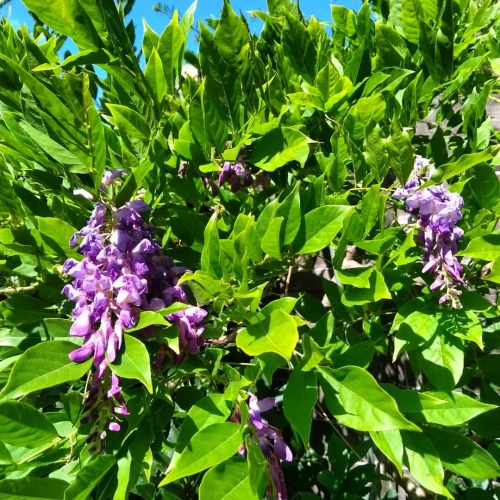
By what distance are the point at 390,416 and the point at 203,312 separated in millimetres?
287

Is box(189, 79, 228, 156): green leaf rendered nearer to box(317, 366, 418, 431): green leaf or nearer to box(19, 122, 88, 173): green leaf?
box(19, 122, 88, 173): green leaf

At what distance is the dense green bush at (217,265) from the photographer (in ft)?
2.32

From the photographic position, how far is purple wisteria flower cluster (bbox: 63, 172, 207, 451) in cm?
70

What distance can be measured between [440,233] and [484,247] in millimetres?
72

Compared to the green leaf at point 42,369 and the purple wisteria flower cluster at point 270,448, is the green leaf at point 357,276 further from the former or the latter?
the green leaf at point 42,369

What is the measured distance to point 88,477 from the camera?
711 millimetres

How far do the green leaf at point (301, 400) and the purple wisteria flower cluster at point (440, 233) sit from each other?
25 cm

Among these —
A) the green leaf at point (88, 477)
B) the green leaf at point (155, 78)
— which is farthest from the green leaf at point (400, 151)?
the green leaf at point (88, 477)

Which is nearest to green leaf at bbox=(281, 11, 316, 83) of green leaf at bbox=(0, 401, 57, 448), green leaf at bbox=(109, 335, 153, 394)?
green leaf at bbox=(109, 335, 153, 394)

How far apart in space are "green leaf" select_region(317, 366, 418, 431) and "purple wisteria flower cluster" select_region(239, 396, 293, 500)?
0.13 m

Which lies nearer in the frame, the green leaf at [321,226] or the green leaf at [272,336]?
the green leaf at [272,336]

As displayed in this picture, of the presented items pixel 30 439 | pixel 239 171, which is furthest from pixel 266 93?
pixel 30 439

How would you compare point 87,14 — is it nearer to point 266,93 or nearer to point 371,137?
point 266,93

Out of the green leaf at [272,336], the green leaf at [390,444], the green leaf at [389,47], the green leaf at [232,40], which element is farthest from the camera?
the green leaf at [389,47]
